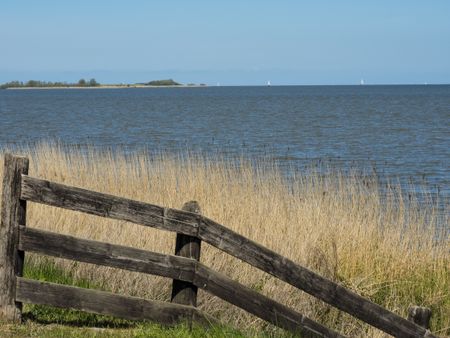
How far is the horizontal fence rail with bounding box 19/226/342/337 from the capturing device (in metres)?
5.96

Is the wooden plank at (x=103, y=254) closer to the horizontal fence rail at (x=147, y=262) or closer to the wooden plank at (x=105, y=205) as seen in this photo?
the horizontal fence rail at (x=147, y=262)

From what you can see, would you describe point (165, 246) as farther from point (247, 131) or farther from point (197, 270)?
point (247, 131)

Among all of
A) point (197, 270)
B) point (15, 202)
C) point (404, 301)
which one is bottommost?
point (404, 301)

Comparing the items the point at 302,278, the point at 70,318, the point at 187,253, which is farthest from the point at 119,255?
the point at 302,278

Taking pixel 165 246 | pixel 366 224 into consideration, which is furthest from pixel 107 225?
pixel 366 224

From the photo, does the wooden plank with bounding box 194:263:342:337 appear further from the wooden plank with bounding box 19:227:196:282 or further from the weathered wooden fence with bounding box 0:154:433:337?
the wooden plank with bounding box 19:227:196:282

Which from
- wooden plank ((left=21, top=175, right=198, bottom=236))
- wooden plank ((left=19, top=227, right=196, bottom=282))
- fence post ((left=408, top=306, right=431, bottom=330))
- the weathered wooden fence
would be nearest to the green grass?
the weathered wooden fence

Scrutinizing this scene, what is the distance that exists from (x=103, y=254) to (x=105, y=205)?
0.38m

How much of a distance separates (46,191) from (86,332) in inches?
48.3

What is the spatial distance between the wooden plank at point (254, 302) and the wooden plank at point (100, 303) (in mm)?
291

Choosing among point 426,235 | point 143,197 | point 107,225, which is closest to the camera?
point 107,225

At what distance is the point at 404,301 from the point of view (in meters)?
10.0

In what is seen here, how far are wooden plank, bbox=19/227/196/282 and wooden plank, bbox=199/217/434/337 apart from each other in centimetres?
31

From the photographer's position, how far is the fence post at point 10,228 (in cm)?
596
